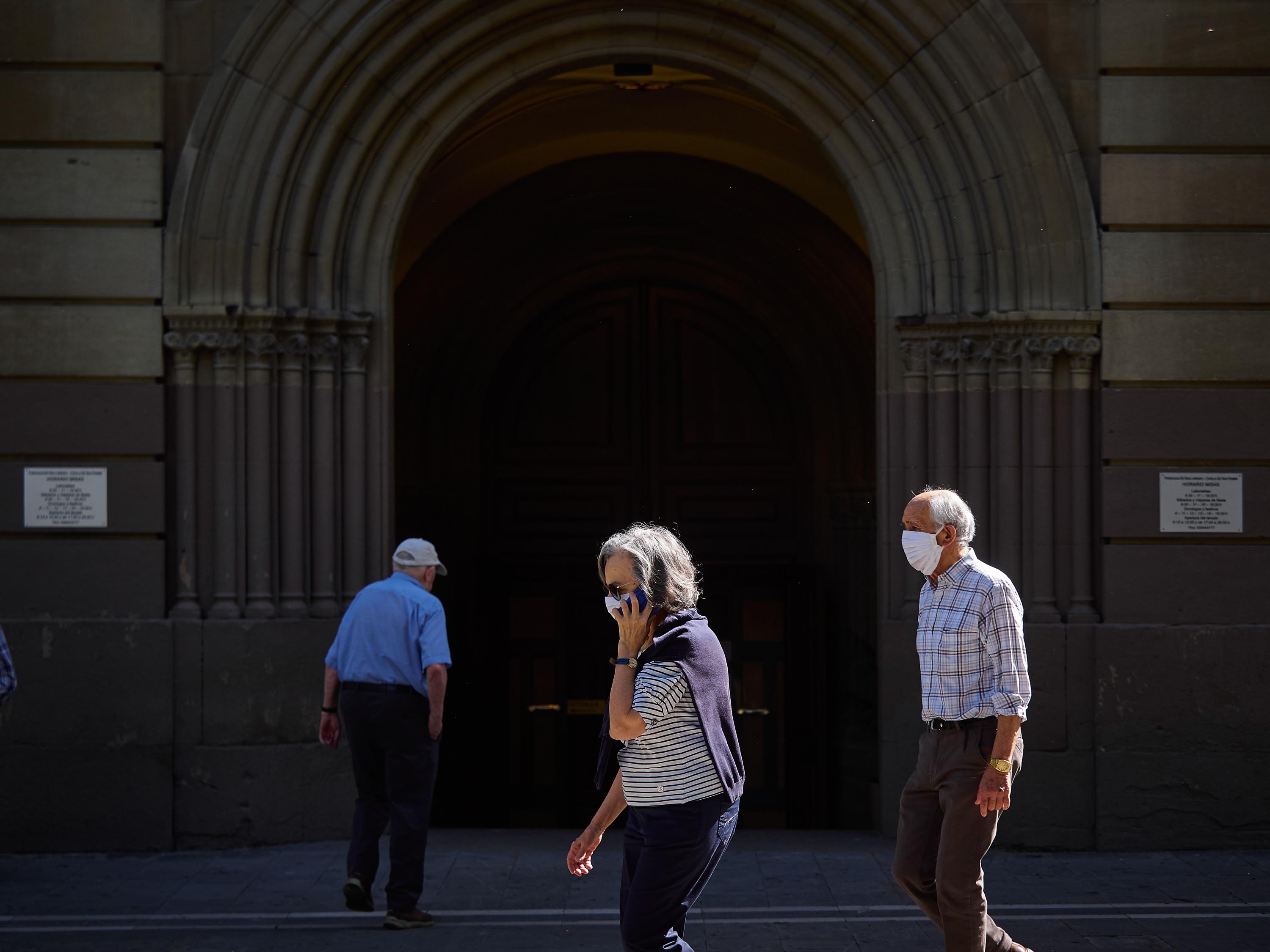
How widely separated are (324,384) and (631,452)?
489 centimetres

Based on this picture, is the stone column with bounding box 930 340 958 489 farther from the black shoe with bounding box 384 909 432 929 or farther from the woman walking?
the woman walking

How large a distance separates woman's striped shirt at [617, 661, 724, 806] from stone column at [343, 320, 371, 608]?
15.1 ft

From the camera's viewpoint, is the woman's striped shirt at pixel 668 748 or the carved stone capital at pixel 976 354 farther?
the carved stone capital at pixel 976 354

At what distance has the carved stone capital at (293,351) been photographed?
27.8 ft

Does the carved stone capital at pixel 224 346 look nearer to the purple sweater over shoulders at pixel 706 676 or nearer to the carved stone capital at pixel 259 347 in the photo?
the carved stone capital at pixel 259 347

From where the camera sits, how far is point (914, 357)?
870cm

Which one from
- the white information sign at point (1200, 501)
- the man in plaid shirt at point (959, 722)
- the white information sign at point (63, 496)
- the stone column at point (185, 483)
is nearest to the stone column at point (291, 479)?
the stone column at point (185, 483)

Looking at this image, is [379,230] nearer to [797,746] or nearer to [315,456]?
[315,456]

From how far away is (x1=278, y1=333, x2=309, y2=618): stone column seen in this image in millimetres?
8523

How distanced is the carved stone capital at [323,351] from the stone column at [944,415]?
11.6ft

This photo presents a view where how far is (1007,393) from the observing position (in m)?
8.52

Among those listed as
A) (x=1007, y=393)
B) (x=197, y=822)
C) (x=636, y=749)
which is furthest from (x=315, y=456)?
(x=636, y=749)

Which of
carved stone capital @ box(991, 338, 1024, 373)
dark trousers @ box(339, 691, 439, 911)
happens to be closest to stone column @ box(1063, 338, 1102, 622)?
carved stone capital @ box(991, 338, 1024, 373)

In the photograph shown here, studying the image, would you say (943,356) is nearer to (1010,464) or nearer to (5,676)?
(1010,464)
